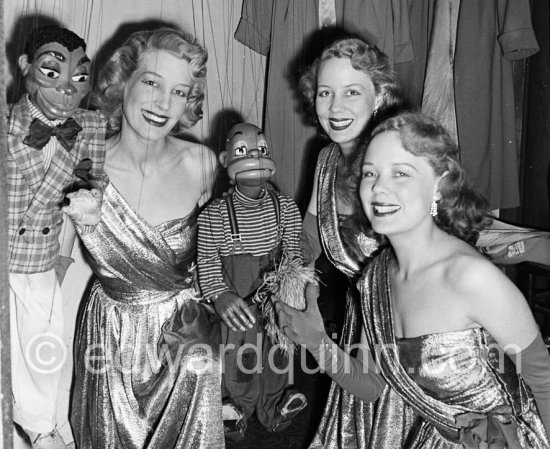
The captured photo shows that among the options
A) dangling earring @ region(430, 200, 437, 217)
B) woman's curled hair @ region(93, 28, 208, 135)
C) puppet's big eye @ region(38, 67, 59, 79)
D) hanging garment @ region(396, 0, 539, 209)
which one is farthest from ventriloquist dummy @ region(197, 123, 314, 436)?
hanging garment @ region(396, 0, 539, 209)

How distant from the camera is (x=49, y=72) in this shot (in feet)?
4.51

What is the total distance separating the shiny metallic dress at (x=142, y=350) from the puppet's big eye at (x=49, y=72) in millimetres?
290

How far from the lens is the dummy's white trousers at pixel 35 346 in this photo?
1424 mm

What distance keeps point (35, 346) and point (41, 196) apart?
0.85 ft

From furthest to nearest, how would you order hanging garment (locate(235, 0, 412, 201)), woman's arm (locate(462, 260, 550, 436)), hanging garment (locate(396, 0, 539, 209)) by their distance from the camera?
1. hanging garment (locate(396, 0, 539, 209))
2. hanging garment (locate(235, 0, 412, 201))
3. woman's arm (locate(462, 260, 550, 436))

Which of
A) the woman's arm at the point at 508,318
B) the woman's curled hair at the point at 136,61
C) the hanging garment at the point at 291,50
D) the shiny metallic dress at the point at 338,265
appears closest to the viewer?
the woman's arm at the point at 508,318

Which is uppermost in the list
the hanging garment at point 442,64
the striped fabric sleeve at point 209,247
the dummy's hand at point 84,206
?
the hanging garment at point 442,64

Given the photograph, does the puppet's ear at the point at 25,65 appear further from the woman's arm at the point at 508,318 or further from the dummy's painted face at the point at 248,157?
the woman's arm at the point at 508,318

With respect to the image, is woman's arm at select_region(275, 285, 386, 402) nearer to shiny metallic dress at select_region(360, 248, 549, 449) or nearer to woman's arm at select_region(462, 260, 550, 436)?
shiny metallic dress at select_region(360, 248, 549, 449)

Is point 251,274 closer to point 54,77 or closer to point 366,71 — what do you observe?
point 366,71

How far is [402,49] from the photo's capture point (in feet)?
7.15

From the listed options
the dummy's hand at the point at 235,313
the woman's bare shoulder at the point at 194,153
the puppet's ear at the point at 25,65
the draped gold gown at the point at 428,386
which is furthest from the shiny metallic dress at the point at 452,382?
the puppet's ear at the point at 25,65

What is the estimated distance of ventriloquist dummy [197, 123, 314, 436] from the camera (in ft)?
5.26

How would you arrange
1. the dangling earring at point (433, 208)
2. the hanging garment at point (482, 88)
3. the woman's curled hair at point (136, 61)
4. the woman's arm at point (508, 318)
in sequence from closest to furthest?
the woman's arm at point (508, 318) < the dangling earring at point (433, 208) < the woman's curled hair at point (136, 61) < the hanging garment at point (482, 88)
